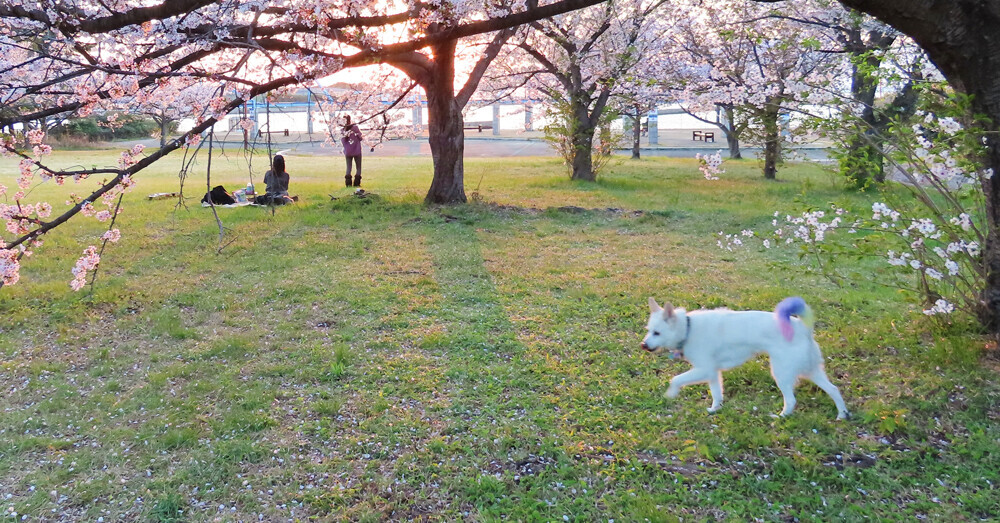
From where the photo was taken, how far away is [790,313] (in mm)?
3641

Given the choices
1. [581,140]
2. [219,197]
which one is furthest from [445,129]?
[581,140]

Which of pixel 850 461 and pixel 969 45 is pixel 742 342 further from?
pixel 969 45

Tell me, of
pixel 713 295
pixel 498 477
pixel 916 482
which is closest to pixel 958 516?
pixel 916 482

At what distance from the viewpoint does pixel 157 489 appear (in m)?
3.23

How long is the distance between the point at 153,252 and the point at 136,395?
4.83m

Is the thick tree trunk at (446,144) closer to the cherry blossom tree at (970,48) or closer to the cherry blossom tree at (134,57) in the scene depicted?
the cherry blossom tree at (134,57)

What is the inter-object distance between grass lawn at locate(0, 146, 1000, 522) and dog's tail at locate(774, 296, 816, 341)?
58 centimetres

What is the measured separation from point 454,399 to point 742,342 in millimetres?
1839

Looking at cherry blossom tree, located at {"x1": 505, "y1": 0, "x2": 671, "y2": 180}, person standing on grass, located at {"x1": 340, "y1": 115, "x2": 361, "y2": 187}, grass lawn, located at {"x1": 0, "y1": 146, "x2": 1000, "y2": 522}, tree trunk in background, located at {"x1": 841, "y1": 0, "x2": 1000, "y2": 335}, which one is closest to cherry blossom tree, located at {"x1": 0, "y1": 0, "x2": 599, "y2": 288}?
grass lawn, located at {"x1": 0, "y1": 146, "x2": 1000, "y2": 522}

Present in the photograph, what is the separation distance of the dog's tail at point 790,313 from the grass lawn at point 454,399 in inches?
22.7

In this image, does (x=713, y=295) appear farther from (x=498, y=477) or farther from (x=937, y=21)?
(x=498, y=477)

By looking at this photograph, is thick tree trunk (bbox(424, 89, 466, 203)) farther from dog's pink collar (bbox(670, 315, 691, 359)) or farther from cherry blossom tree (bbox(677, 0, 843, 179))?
dog's pink collar (bbox(670, 315, 691, 359))

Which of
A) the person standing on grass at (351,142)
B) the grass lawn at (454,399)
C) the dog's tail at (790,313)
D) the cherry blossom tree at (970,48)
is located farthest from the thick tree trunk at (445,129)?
the dog's tail at (790,313)

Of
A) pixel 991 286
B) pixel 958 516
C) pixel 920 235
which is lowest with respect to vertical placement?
pixel 958 516
